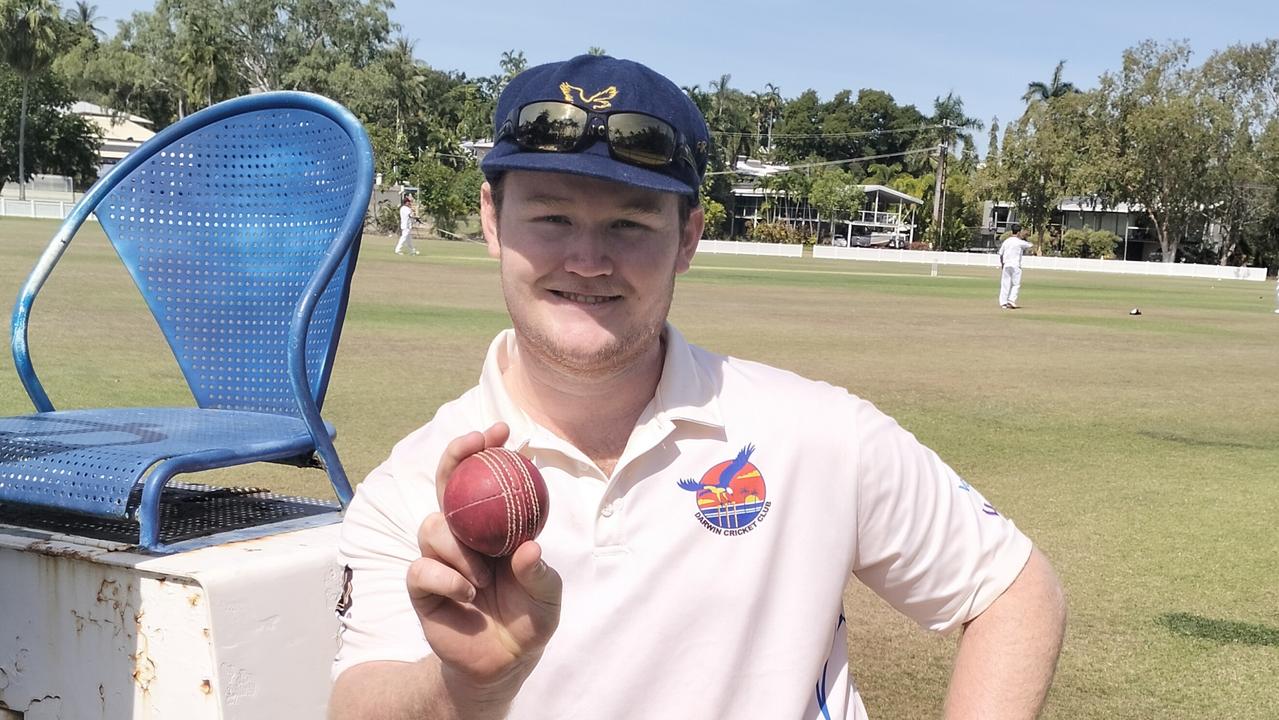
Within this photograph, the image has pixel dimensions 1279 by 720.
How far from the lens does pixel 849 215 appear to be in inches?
3816

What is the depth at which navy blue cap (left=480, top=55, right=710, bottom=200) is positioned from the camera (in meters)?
2.19

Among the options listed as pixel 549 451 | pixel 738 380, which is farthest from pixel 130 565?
pixel 738 380

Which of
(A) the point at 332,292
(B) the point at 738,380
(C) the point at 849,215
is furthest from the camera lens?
(C) the point at 849,215

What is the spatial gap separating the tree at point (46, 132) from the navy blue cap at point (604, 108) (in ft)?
295

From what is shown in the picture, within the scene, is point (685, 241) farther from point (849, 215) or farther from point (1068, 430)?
point (849, 215)

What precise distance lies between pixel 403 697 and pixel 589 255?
0.84 m

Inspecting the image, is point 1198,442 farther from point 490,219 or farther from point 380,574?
point 380,574

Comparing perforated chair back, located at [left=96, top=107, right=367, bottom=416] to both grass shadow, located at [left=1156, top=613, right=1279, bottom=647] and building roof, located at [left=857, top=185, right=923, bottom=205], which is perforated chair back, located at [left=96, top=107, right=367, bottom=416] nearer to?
grass shadow, located at [left=1156, top=613, right=1279, bottom=647]

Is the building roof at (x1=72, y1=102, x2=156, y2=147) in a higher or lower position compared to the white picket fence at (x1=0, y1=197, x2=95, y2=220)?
→ higher

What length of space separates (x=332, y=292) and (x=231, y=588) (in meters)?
1.10

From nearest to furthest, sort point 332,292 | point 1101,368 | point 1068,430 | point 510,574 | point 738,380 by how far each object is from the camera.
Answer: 1. point 510,574
2. point 738,380
3. point 332,292
4. point 1068,430
5. point 1101,368

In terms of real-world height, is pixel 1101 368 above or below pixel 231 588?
below

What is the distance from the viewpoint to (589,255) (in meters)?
2.27

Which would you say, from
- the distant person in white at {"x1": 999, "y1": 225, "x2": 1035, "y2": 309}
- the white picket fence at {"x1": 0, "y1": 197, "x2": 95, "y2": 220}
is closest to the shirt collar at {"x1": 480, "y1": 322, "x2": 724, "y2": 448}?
the distant person in white at {"x1": 999, "y1": 225, "x2": 1035, "y2": 309}
